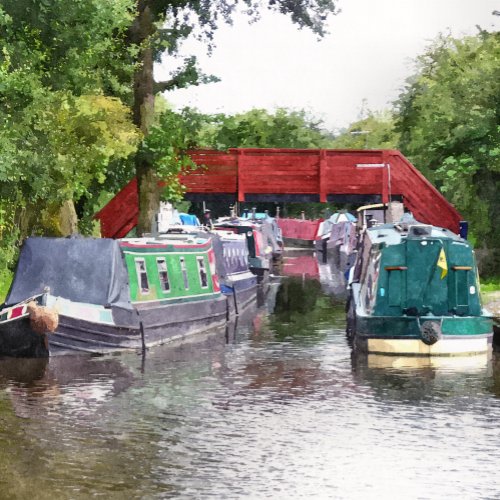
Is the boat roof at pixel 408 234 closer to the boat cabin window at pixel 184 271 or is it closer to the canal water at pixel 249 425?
the canal water at pixel 249 425

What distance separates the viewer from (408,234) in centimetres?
2589

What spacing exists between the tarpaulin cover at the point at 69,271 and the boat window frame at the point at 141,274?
1306 mm

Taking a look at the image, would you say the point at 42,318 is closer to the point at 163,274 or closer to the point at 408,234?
the point at 163,274

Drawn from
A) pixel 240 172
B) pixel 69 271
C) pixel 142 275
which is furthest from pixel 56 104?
pixel 240 172

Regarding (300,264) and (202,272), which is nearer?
(202,272)

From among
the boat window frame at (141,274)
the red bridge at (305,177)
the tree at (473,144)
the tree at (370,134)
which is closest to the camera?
the boat window frame at (141,274)

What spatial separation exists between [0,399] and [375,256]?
9288 mm

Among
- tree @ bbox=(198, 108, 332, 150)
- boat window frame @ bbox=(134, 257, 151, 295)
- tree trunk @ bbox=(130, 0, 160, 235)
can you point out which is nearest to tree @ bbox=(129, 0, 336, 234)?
tree trunk @ bbox=(130, 0, 160, 235)

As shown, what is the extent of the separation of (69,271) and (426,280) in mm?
6778

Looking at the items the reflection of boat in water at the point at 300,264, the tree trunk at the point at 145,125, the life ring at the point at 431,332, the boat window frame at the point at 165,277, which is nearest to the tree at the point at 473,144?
the tree trunk at the point at 145,125

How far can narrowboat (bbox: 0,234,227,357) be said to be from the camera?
24062 millimetres

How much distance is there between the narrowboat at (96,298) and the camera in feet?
78.9

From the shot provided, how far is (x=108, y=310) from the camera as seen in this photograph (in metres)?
25.3

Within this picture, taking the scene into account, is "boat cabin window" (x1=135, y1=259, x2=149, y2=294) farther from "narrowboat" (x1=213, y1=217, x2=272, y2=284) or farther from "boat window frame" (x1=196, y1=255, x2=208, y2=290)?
"narrowboat" (x1=213, y1=217, x2=272, y2=284)
